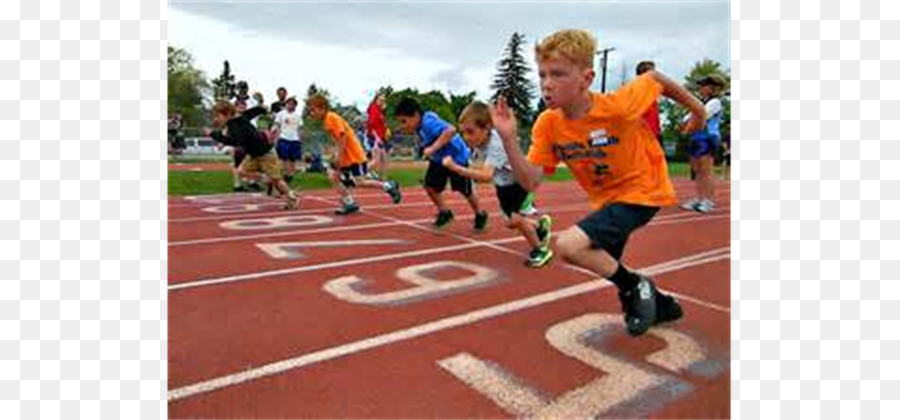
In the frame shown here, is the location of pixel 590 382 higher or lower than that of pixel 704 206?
lower

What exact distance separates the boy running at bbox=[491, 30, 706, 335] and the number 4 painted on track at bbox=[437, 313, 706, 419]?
253mm

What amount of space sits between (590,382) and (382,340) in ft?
3.42

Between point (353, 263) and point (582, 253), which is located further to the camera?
point (353, 263)

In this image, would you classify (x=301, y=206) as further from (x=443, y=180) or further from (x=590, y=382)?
(x=590, y=382)

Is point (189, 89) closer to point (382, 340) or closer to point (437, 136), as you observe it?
point (437, 136)

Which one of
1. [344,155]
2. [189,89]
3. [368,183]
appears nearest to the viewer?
[344,155]

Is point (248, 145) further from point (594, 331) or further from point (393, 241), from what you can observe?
point (594, 331)

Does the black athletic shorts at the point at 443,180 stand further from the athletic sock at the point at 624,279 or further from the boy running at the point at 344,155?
the athletic sock at the point at 624,279

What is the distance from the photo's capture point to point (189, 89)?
53875mm

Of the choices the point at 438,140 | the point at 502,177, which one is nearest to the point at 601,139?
the point at 502,177

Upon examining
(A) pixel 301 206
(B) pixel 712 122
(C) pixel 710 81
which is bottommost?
(A) pixel 301 206

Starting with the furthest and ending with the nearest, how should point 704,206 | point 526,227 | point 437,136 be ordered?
point 704,206 → point 437,136 → point 526,227

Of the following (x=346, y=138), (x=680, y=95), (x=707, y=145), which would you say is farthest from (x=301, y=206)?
(x=680, y=95)

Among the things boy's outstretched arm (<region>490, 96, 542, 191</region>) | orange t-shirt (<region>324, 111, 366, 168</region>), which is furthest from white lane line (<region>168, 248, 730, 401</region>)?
orange t-shirt (<region>324, 111, 366, 168</region>)
